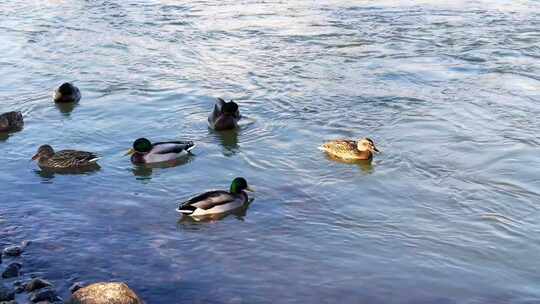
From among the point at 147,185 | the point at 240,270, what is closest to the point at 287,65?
the point at 147,185

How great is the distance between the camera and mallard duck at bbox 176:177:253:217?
40.1ft

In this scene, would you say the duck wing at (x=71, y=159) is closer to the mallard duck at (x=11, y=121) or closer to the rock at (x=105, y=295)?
the mallard duck at (x=11, y=121)

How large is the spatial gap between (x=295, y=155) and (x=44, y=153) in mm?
4665

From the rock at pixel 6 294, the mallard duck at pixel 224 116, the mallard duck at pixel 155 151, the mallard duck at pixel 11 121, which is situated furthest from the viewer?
the mallard duck at pixel 224 116

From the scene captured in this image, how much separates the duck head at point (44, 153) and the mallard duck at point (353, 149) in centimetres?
517

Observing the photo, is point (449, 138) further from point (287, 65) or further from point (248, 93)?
point (287, 65)

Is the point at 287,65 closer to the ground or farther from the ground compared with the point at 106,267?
farther from the ground

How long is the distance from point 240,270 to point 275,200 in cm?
273

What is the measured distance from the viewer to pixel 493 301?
9625mm

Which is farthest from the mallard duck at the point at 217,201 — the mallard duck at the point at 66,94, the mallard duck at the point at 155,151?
the mallard duck at the point at 66,94

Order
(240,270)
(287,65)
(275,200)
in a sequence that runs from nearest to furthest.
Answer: (240,270)
(275,200)
(287,65)

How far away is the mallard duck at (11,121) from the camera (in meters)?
17.0

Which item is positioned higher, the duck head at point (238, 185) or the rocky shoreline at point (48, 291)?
the duck head at point (238, 185)

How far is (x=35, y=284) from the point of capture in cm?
962
